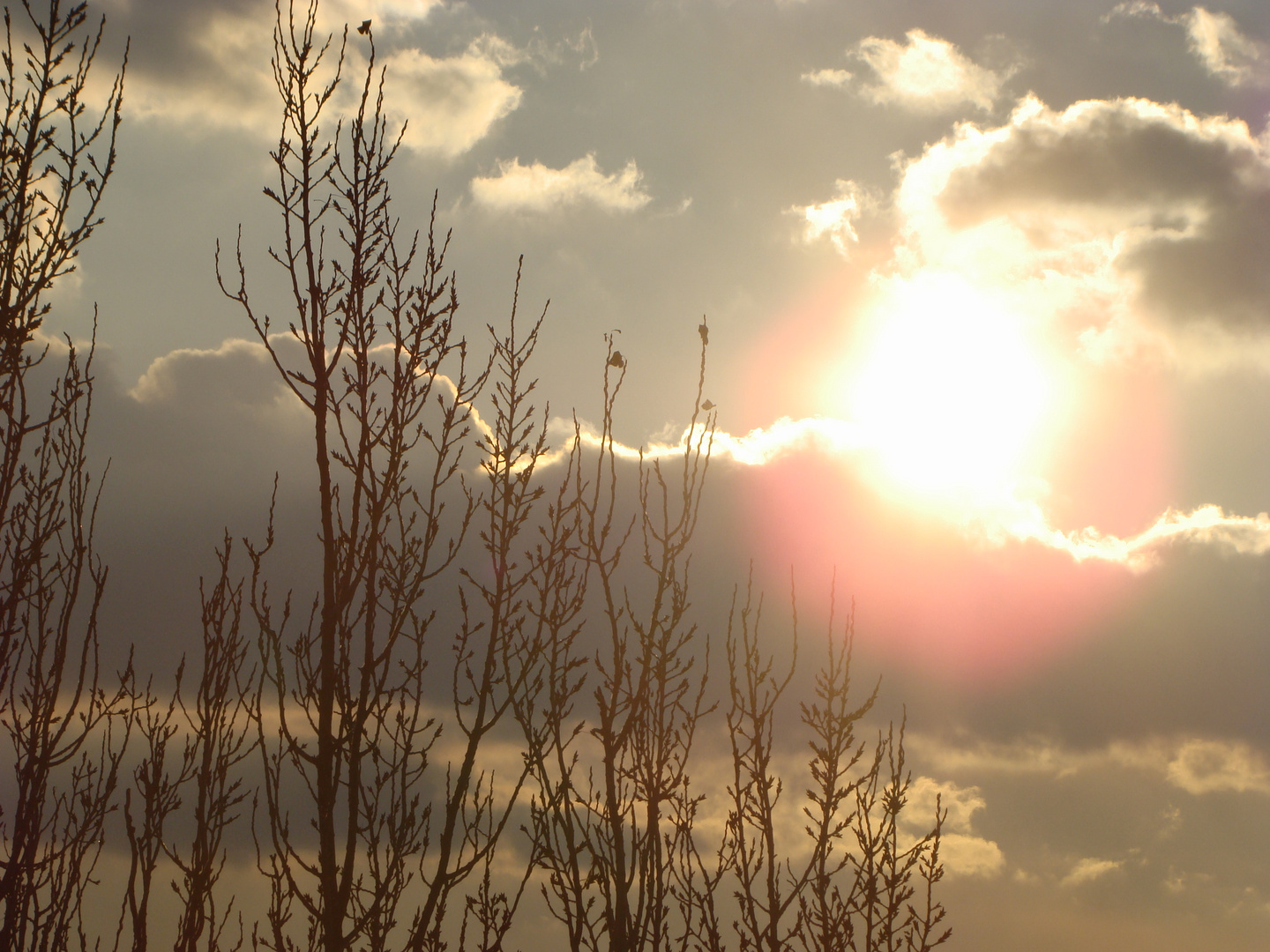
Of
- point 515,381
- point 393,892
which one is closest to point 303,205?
point 515,381

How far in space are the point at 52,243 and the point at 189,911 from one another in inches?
199

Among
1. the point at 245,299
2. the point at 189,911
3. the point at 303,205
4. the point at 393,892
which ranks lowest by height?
the point at 189,911

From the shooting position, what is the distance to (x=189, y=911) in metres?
7.51

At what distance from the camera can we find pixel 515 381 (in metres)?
7.11

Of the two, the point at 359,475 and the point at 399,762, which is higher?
the point at 359,475

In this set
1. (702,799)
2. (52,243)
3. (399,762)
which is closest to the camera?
(52,243)

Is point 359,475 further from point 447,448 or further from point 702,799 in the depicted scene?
point 702,799

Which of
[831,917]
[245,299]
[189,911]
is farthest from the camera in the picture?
[831,917]

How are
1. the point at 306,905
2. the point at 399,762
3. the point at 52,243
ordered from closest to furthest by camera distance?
1. the point at 306,905
2. the point at 52,243
3. the point at 399,762

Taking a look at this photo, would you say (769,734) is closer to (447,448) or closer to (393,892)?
(393,892)

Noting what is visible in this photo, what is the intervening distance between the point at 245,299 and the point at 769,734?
18.5ft

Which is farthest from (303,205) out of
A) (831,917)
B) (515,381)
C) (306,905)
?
(831,917)

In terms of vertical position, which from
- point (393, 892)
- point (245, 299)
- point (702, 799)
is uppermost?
point (245, 299)

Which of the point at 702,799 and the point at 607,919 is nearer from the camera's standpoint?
the point at 607,919
